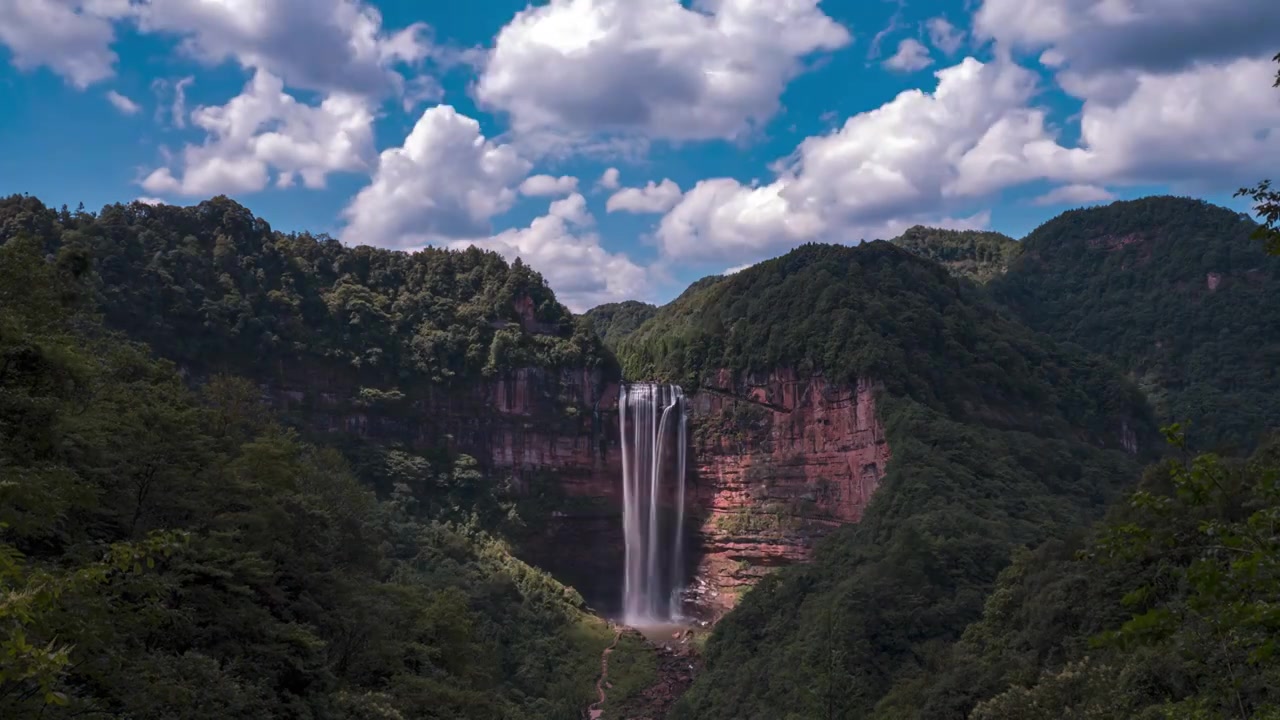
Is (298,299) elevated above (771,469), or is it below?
above

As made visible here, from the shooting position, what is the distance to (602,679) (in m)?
43.9

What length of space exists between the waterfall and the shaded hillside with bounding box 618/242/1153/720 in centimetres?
345

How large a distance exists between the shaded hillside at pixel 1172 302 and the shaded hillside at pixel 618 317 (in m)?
43.3

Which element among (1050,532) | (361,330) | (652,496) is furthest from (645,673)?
(361,330)

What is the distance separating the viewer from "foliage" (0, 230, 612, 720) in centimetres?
880

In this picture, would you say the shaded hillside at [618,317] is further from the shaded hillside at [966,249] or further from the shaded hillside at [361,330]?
the shaded hillside at [361,330]

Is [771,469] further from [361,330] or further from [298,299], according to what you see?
[298,299]

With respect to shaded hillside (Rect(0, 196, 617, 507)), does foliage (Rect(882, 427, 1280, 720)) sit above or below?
below

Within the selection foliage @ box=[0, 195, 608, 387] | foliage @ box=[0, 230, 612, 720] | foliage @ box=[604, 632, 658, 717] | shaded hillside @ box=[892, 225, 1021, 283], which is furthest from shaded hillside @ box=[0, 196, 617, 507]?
shaded hillside @ box=[892, 225, 1021, 283]

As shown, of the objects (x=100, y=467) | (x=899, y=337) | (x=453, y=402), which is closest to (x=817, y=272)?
(x=899, y=337)

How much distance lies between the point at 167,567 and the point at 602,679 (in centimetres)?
3277

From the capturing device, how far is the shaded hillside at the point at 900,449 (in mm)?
29188

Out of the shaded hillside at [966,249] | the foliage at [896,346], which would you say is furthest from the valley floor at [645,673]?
the shaded hillside at [966,249]

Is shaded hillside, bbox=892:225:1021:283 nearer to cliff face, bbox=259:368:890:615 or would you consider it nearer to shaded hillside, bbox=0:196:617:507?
cliff face, bbox=259:368:890:615
